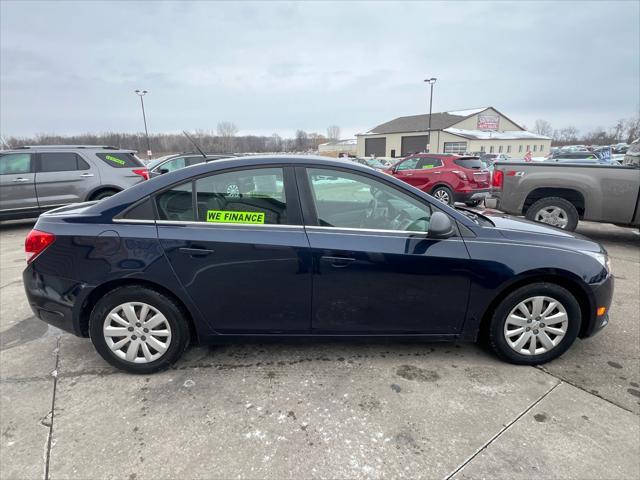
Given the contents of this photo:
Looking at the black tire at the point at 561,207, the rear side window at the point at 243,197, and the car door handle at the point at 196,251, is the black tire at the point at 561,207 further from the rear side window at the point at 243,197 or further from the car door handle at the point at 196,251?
the car door handle at the point at 196,251

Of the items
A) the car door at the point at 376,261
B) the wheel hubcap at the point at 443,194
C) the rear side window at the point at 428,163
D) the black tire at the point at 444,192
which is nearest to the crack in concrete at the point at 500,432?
the car door at the point at 376,261

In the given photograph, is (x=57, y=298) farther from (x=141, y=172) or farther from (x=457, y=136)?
(x=457, y=136)

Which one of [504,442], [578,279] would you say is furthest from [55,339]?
[578,279]

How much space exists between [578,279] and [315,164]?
2092 mm

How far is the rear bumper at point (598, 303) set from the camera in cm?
273

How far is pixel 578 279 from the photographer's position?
269cm

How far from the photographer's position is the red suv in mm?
10570

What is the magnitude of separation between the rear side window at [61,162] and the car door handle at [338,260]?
7363mm

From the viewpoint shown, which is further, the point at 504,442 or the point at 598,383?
the point at 598,383

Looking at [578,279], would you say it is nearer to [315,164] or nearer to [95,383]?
[315,164]

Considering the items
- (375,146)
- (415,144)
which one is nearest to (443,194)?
(415,144)

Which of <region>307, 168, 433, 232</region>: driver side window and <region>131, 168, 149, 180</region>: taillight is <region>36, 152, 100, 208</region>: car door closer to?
<region>131, 168, 149, 180</region>: taillight

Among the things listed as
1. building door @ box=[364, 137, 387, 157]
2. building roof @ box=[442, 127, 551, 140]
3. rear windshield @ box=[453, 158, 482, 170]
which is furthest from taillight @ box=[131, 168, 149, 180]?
building door @ box=[364, 137, 387, 157]

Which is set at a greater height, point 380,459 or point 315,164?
point 315,164
